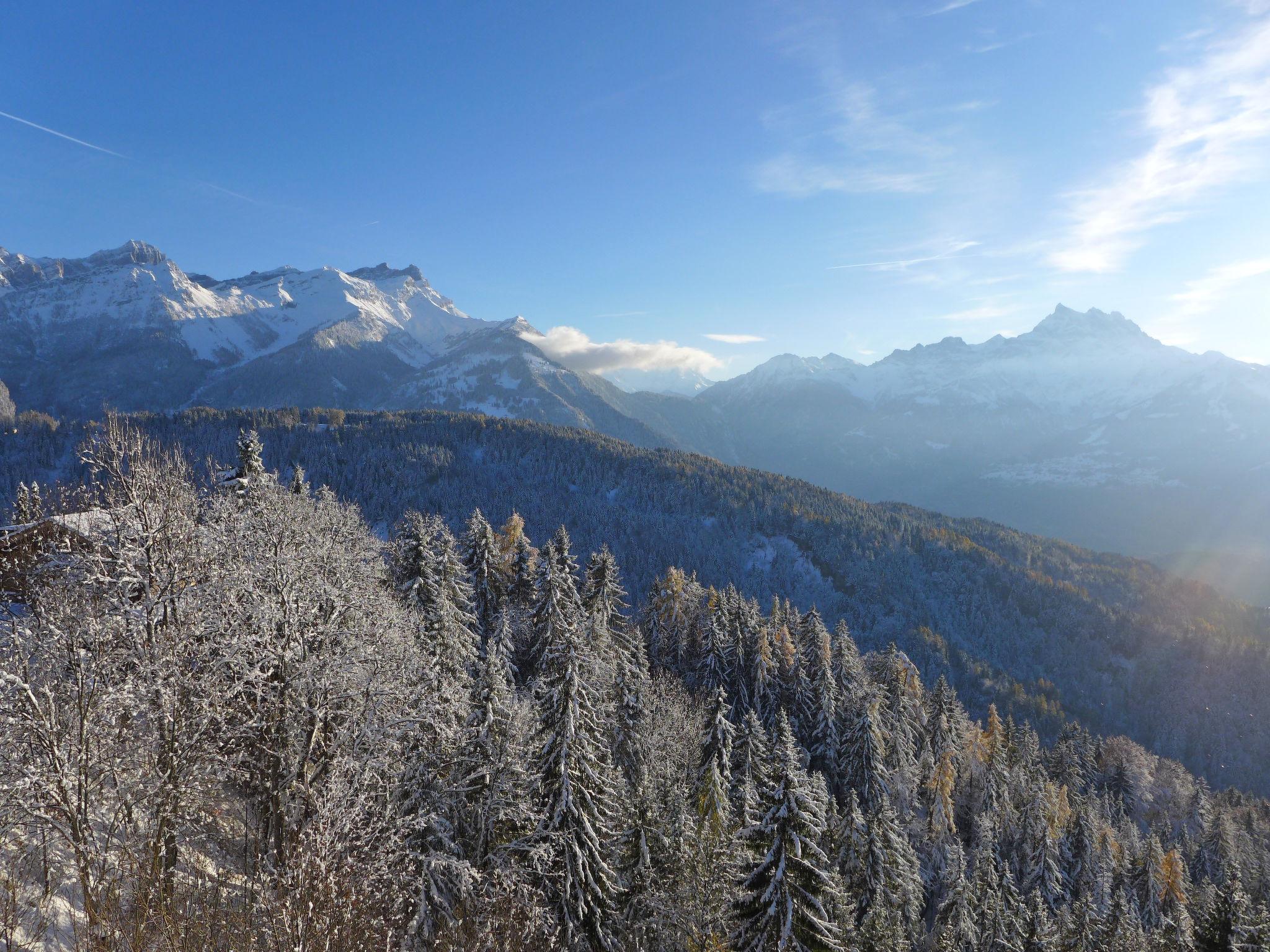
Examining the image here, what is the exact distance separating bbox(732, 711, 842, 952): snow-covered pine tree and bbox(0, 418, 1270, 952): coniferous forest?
0.31 feet

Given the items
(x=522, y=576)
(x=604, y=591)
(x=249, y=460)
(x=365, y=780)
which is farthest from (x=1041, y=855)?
(x=249, y=460)

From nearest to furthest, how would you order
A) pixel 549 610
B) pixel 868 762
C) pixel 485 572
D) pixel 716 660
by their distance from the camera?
pixel 549 610 → pixel 868 762 → pixel 485 572 → pixel 716 660

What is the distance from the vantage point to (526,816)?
2048cm

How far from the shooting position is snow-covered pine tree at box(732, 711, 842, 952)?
1767cm

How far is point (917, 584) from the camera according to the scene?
170750 mm

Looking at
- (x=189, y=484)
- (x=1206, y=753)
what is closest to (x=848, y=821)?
(x=189, y=484)

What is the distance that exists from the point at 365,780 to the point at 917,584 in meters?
181

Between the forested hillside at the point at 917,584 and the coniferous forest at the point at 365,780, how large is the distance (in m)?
109

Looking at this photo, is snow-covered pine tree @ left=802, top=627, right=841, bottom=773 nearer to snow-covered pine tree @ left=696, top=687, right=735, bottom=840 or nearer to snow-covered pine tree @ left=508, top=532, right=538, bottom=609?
snow-covered pine tree @ left=696, top=687, right=735, bottom=840

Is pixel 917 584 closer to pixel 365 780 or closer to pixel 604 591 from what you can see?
pixel 604 591

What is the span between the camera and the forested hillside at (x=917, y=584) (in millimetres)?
134250

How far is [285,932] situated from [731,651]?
1928 inches

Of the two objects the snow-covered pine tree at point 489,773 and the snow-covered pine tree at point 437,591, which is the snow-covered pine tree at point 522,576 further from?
the snow-covered pine tree at point 489,773

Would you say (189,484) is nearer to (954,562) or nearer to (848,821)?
(848,821)
